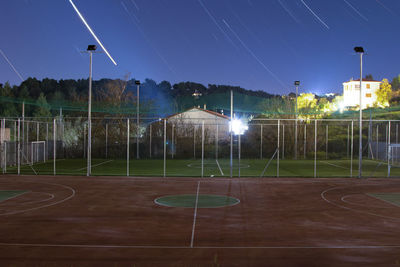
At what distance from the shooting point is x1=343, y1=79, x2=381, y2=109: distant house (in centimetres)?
6381

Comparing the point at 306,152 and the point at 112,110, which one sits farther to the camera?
the point at 112,110

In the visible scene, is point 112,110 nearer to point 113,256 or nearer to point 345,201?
point 345,201

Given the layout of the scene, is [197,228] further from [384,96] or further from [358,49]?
[384,96]

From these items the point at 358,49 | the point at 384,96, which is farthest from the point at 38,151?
the point at 384,96

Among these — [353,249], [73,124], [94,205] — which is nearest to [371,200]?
[353,249]

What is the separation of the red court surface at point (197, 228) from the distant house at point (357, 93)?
172ft

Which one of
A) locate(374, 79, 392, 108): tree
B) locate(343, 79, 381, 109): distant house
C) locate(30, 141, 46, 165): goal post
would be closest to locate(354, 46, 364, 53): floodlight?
locate(30, 141, 46, 165): goal post

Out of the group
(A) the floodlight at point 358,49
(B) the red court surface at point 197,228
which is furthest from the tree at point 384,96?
(B) the red court surface at point 197,228

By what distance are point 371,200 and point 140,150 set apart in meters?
20.1

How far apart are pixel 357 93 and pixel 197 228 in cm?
6320

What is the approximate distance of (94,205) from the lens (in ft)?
37.2

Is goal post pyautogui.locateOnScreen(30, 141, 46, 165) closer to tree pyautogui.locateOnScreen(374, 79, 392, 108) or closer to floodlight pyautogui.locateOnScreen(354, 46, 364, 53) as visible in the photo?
floodlight pyautogui.locateOnScreen(354, 46, 364, 53)

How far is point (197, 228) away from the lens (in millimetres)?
8742

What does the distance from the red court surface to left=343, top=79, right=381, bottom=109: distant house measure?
52376mm
